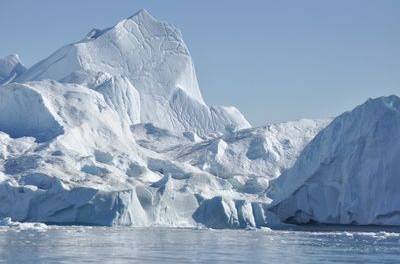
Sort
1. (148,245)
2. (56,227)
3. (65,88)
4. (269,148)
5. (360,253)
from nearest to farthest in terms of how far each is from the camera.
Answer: (360,253), (148,245), (56,227), (65,88), (269,148)

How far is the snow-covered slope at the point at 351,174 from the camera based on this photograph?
42.4 meters

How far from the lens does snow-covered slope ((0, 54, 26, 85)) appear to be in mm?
90125

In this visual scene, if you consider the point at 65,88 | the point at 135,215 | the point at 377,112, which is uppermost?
the point at 65,88

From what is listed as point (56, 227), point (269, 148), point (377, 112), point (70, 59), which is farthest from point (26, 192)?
point (70, 59)

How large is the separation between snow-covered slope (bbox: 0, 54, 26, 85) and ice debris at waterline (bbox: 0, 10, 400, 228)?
0.19 m

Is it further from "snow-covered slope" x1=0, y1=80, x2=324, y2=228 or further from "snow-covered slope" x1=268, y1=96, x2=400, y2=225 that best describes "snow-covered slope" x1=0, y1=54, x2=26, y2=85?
"snow-covered slope" x1=268, y1=96, x2=400, y2=225

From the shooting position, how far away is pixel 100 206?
43.9m

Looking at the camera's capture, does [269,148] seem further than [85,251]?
Yes

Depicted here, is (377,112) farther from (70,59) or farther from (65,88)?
(70,59)

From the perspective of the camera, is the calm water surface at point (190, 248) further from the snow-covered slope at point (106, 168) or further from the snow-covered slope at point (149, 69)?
the snow-covered slope at point (149, 69)

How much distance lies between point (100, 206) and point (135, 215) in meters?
2.05

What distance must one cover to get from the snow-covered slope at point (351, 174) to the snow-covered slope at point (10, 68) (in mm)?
48207

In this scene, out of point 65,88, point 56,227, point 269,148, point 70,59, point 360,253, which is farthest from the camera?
point 70,59

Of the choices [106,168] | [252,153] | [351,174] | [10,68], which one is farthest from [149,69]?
[351,174]
